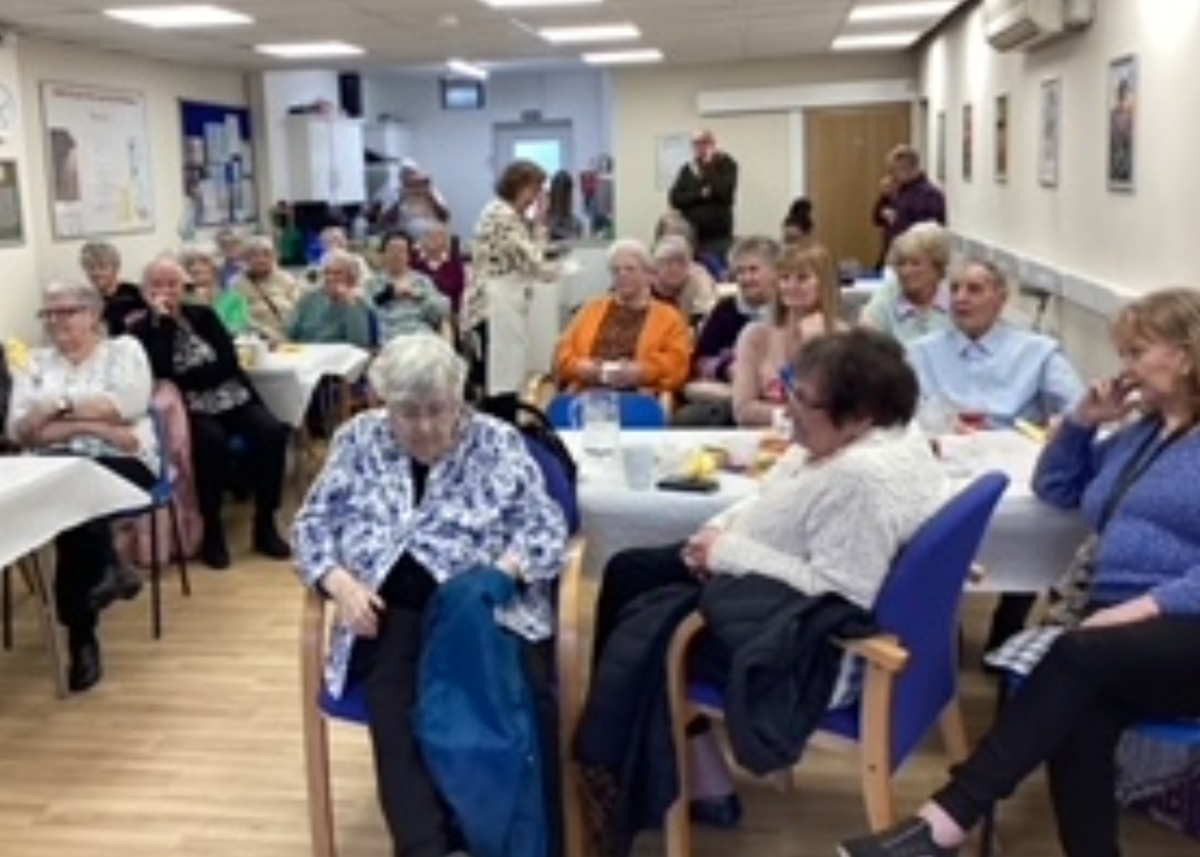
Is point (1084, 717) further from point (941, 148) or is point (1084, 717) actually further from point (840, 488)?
point (941, 148)

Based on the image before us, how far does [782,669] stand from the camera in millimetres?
2146

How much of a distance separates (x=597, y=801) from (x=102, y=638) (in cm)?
213

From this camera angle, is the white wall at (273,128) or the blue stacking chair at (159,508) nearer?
the blue stacking chair at (159,508)

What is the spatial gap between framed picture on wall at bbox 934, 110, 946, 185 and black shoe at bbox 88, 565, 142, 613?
8199mm

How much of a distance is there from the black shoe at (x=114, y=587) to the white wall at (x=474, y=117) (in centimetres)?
1180

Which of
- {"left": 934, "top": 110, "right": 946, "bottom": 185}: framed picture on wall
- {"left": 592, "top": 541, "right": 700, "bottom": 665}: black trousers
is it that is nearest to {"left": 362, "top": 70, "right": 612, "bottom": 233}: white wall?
{"left": 934, "top": 110, "right": 946, "bottom": 185}: framed picture on wall

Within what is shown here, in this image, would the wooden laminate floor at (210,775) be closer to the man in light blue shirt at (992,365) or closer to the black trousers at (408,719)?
the black trousers at (408,719)

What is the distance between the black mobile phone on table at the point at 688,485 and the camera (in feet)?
8.98

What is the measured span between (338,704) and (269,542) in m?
2.50

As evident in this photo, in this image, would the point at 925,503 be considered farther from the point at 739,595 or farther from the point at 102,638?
the point at 102,638

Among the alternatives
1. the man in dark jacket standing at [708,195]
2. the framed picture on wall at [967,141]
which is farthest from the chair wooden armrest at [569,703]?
the framed picture on wall at [967,141]

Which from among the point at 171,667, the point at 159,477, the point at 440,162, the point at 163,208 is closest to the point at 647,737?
the point at 171,667

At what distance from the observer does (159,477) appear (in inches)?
158

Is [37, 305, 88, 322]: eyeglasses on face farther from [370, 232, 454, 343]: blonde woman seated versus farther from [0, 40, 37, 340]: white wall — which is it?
[0, 40, 37, 340]: white wall
